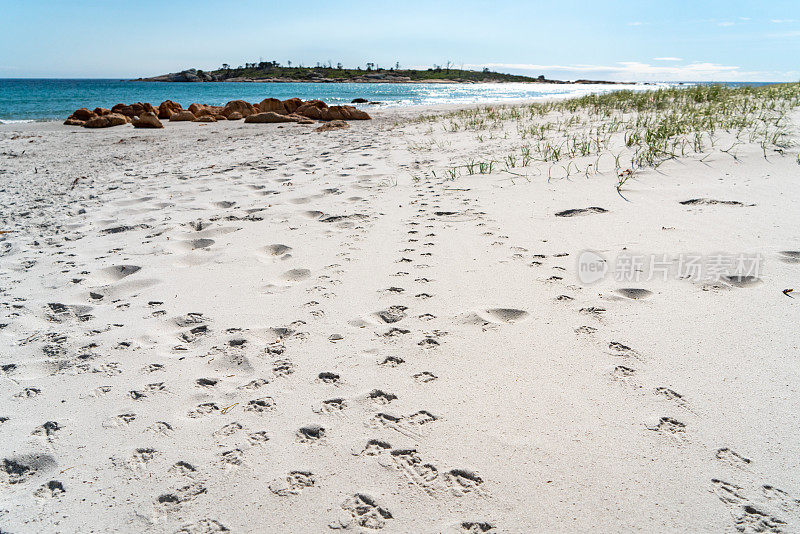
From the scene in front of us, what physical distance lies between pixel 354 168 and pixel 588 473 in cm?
506

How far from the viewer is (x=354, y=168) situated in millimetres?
5961

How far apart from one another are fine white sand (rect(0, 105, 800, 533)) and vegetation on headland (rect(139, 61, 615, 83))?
87469 mm

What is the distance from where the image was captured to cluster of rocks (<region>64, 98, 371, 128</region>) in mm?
12695

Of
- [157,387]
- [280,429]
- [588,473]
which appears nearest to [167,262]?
[157,387]

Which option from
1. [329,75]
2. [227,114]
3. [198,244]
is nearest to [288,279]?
[198,244]

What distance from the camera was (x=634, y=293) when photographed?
247cm

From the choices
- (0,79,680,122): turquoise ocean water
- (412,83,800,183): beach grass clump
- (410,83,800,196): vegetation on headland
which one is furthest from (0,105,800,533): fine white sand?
(0,79,680,122): turquoise ocean water

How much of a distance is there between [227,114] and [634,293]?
49.2ft

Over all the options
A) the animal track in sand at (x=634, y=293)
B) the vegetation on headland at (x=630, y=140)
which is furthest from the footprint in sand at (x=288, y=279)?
the vegetation on headland at (x=630, y=140)

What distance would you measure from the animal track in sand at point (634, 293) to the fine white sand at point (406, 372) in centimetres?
1

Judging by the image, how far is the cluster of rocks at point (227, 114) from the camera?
12.7 meters

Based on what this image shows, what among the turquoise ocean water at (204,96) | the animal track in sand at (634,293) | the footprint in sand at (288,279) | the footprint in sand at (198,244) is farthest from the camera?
the turquoise ocean water at (204,96)

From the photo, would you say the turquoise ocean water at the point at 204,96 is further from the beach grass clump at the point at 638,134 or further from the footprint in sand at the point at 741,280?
the footprint in sand at the point at 741,280

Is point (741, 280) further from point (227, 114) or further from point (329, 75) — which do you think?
point (329, 75)
